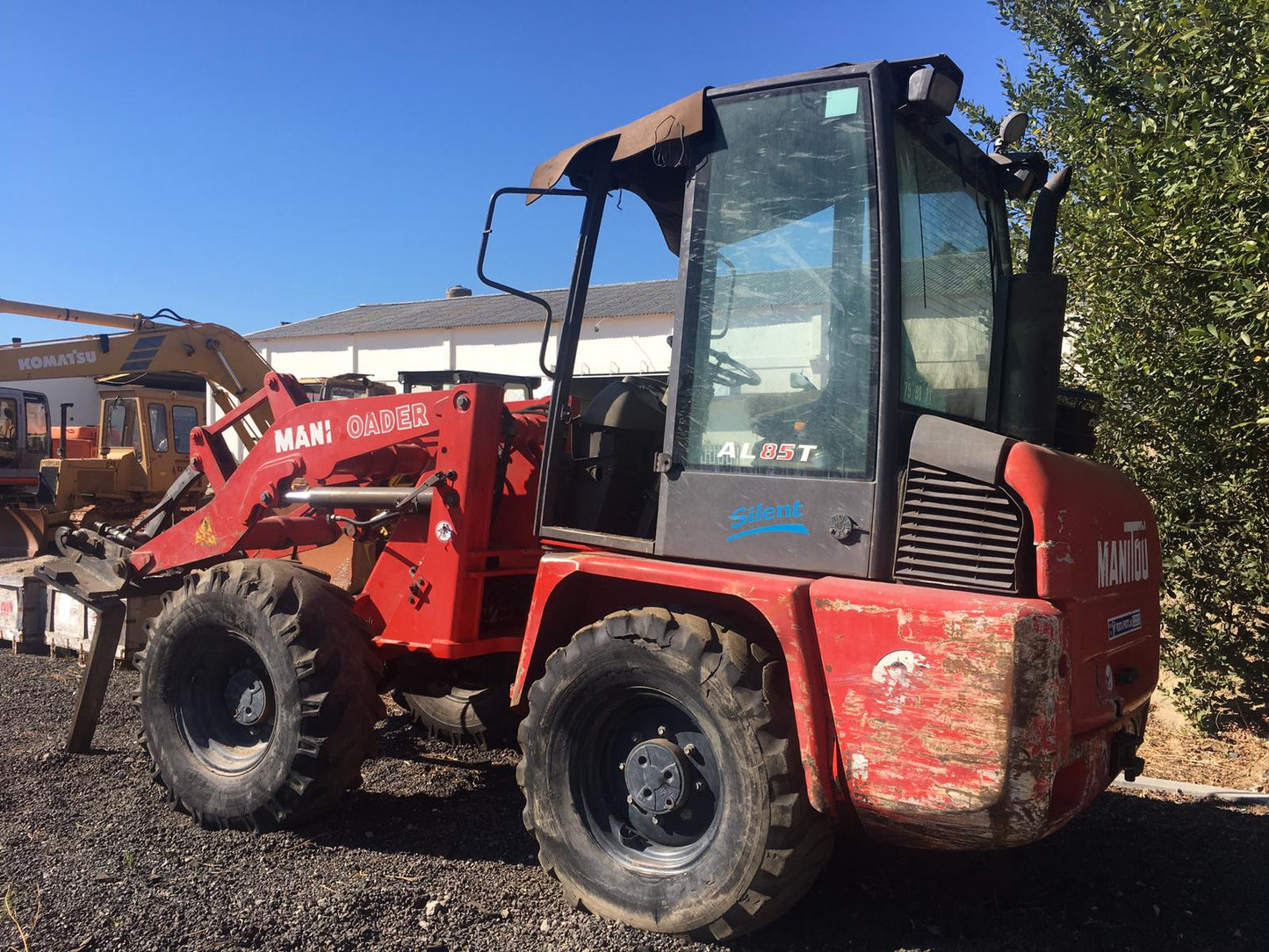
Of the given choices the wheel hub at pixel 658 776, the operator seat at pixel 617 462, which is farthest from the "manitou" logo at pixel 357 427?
the wheel hub at pixel 658 776

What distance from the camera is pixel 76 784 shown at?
4781mm

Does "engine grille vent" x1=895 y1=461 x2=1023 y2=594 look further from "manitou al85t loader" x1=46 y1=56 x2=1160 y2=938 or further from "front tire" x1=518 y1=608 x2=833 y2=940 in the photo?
"front tire" x1=518 y1=608 x2=833 y2=940

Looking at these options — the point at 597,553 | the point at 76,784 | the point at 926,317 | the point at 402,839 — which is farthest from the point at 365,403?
the point at 926,317

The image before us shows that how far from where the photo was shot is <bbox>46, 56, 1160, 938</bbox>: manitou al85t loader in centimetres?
284

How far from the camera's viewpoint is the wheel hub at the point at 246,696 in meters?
4.45

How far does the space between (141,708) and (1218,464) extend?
5822 mm

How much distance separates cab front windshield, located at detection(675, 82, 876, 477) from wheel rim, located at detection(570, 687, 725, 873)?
36.9 inches

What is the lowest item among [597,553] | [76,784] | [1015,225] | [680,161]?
[76,784]

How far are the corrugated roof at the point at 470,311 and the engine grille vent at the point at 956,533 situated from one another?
18248mm

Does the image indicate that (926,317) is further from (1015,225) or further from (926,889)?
(1015,225)

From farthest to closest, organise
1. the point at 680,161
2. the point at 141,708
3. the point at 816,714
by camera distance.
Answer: the point at 141,708 < the point at 680,161 < the point at 816,714

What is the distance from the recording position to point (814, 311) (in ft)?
10.5

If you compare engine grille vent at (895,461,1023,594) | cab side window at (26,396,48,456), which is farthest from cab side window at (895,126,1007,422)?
cab side window at (26,396,48,456)

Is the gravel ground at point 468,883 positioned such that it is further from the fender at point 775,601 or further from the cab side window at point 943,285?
the cab side window at point 943,285
